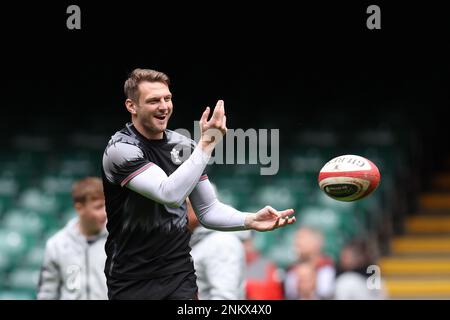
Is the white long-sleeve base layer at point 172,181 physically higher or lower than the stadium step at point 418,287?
lower

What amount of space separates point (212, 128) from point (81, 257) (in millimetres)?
2156

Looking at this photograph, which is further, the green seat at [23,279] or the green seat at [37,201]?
the green seat at [37,201]

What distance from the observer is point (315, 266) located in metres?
8.21

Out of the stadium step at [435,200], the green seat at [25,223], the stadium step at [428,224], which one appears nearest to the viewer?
the green seat at [25,223]

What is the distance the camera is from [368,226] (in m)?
10.3

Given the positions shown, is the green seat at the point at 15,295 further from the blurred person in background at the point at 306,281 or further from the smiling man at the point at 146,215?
the smiling man at the point at 146,215

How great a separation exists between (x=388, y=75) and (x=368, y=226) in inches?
126

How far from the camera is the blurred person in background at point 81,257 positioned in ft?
18.6

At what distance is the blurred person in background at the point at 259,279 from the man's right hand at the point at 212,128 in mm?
4051

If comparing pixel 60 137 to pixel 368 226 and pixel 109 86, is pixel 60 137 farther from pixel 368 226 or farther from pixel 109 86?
pixel 368 226

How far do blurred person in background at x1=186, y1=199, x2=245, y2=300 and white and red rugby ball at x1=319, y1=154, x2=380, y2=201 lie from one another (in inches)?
32.7

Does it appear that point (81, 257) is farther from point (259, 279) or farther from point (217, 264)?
point (259, 279)

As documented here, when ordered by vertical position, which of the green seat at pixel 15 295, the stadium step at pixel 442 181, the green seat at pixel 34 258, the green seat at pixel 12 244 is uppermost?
the stadium step at pixel 442 181

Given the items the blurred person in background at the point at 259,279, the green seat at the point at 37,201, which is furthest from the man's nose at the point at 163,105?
the green seat at the point at 37,201
